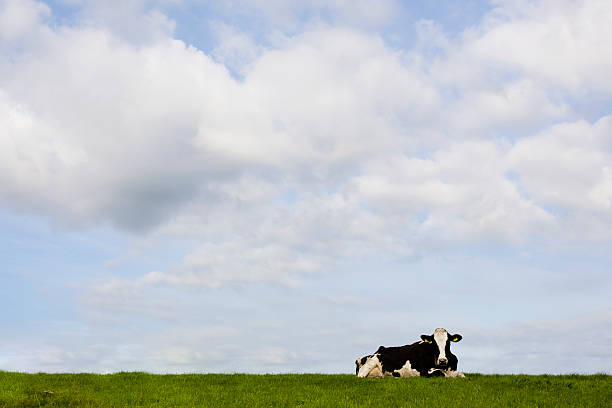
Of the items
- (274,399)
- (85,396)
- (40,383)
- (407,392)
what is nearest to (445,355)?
(407,392)

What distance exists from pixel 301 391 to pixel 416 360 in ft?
20.3

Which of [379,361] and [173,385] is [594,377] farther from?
[173,385]

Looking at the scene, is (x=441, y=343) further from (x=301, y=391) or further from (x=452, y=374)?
(x=301, y=391)

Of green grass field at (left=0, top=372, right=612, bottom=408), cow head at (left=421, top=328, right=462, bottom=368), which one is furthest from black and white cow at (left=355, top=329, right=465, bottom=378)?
green grass field at (left=0, top=372, right=612, bottom=408)

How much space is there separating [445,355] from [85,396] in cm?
1533

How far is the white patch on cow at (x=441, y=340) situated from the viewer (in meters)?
28.7

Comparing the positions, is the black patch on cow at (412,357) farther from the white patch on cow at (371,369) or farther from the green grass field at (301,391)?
the green grass field at (301,391)

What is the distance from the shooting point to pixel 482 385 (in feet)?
83.5

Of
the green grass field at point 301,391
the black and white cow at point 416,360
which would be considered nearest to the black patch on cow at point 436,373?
the black and white cow at point 416,360

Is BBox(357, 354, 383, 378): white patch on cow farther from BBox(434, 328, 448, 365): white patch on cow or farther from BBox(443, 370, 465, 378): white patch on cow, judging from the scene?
BBox(443, 370, 465, 378): white patch on cow

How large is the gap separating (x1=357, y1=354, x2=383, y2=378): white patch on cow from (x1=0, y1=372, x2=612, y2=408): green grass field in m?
0.84

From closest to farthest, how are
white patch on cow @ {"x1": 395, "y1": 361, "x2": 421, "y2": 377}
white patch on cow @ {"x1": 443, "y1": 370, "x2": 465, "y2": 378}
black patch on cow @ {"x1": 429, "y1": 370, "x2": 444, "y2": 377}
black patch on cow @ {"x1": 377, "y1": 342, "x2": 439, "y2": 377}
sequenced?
1. white patch on cow @ {"x1": 443, "y1": 370, "x2": 465, "y2": 378}
2. black patch on cow @ {"x1": 429, "y1": 370, "x2": 444, "y2": 377}
3. white patch on cow @ {"x1": 395, "y1": 361, "x2": 421, "y2": 377}
4. black patch on cow @ {"x1": 377, "y1": 342, "x2": 439, "y2": 377}

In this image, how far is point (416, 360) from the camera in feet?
93.5

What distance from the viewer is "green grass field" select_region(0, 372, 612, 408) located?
74.3 feet
